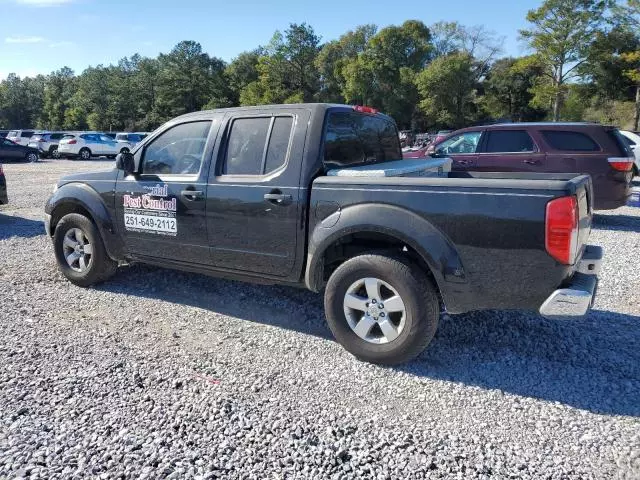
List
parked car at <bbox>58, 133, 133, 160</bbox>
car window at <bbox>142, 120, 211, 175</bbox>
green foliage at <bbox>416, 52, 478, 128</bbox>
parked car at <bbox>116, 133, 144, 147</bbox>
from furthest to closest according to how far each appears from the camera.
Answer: green foliage at <bbox>416, 52, 478, 128</bbox>
parked car at <bbox>116, 133, 144, 147</bbox>
parked car at <bbox>58, 133, 133, 160</bbox>
car window at <bbox>142, 120, 211, 175</bbox>

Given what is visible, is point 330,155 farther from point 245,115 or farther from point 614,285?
point 614,285

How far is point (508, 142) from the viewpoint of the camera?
903 centimetres

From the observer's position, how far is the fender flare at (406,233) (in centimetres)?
339

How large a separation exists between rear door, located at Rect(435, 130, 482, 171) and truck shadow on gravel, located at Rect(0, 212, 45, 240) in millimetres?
7262

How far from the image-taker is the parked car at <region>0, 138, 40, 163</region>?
25.9 metres

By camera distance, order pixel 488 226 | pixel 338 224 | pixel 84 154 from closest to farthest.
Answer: pixel 488 226, pixel 338 224, pixel 84 154

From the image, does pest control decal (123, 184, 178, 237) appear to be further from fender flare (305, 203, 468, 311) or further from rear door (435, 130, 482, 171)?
rear door (435, 130, 482, 171)

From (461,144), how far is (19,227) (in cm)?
827

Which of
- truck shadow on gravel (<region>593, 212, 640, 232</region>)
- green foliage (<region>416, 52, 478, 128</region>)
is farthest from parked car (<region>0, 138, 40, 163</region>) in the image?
green foliage (<region>416, 52, 478, 128</region>)

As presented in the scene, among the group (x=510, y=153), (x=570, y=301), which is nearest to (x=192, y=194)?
(x=570, y=301)

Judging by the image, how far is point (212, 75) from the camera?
70.4m

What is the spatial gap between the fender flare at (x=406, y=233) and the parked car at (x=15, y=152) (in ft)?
90.7

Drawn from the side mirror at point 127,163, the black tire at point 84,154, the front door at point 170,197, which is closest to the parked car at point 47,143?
the black tire at point 84,154

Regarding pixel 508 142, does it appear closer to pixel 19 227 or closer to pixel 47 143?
pixel 19 227
